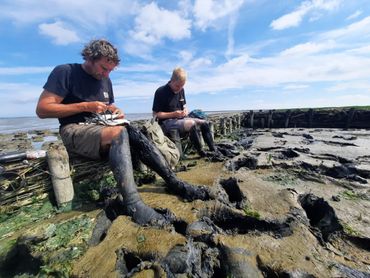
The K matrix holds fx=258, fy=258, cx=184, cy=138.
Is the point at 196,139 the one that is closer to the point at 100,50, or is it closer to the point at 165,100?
the point at 165,100

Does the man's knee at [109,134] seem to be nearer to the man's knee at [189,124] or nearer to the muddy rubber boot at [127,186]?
the muddy rubber boot at [127,186]

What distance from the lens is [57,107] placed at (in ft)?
11.0

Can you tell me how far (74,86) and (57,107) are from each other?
1.46 feet

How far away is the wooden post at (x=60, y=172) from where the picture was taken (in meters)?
3.59

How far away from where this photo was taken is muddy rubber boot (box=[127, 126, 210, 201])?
3516 millimetres

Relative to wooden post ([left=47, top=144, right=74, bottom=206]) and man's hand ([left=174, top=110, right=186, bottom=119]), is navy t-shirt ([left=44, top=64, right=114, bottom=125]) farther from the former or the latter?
man's hand ([left=174, top=110, right=186, bottom=119])

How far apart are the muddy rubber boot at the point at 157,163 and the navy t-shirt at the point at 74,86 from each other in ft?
2.71

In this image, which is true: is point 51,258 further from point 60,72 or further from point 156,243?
point 60,72

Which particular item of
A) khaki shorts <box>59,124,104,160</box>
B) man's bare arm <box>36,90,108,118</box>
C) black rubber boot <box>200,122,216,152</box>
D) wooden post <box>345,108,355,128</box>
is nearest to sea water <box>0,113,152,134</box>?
black rubber boot <box>200,122,216,152</box>

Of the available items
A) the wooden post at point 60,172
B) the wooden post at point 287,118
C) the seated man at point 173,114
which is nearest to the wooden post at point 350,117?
the wooden post at point 287,118

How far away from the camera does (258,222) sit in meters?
3.19

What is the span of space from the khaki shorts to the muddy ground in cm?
80

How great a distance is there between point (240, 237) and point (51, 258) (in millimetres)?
1958

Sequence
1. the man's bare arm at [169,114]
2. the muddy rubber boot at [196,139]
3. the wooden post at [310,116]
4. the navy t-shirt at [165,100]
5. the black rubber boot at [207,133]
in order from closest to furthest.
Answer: the man's bare arm at [169,114] < the navy t-shirt at [165,100] < the muddy rubber boot at [196,139] < the black rubber boot at [207,133] < the wooden post at [310,116]
